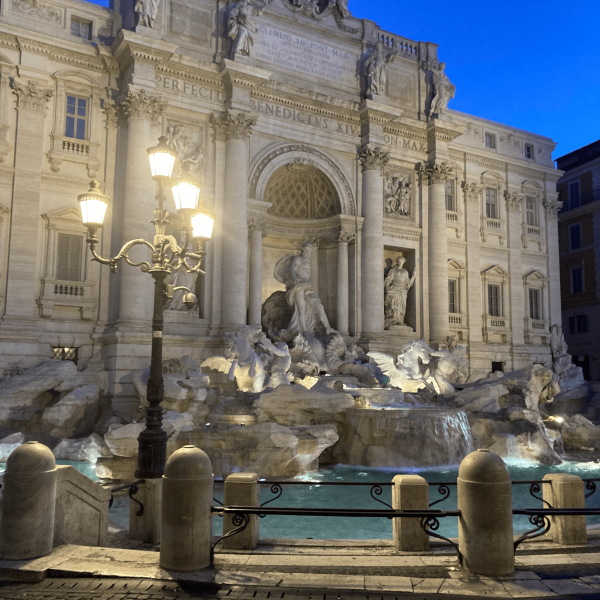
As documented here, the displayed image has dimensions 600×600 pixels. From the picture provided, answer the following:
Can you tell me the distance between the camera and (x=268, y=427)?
44.3ft

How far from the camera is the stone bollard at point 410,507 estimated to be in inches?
250

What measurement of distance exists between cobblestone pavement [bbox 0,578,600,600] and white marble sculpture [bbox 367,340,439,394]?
1533cm

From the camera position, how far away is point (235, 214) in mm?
20953

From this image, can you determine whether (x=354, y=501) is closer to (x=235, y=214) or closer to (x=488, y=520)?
(x=488, y=520)

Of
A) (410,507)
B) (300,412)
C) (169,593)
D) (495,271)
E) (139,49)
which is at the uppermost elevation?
(139,49)

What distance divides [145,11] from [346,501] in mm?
17020

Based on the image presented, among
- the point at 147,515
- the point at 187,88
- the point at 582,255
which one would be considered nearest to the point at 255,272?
the point at 187,88

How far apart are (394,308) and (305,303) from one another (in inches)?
184

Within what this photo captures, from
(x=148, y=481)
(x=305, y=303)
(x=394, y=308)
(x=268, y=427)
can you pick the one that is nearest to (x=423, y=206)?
(x=394, y=308)

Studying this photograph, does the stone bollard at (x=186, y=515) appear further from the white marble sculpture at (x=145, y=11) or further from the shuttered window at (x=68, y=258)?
the white marble sculpture at (x=145, y=11)

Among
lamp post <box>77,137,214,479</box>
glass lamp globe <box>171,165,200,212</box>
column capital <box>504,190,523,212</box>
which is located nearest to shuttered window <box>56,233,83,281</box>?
lamp post <box>77,137,214,479</box>

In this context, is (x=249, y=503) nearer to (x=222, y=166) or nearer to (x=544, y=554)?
(x=544, y=554)

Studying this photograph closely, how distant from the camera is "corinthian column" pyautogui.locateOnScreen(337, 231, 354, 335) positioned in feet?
78.2

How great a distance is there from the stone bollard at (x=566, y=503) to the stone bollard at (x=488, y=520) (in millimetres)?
1575
